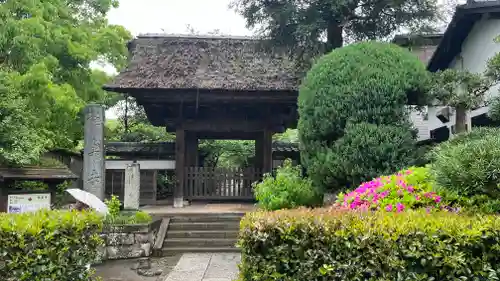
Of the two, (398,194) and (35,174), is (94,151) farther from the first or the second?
(398,194)

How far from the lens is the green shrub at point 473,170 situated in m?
3.95

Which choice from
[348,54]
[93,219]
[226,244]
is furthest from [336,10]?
[93,219]

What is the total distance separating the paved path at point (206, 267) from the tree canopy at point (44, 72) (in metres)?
3.94

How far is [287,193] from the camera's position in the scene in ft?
27.6

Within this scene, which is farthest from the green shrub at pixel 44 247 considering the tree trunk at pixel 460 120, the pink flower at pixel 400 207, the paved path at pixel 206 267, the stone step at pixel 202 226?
the tree trunk at pixel 460 120

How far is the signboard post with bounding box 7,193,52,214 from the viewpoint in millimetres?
7520

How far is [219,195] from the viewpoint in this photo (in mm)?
12805

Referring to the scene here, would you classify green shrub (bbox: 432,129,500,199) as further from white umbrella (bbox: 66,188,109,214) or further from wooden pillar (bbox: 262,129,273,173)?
wooden pillar (bbox: 262,129,273,173)

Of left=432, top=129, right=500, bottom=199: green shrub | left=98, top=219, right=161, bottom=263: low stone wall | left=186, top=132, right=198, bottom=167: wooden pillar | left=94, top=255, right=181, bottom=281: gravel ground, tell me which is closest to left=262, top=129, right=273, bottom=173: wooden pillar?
left=186, top=132, right=198, bottom=167: wooden pillar

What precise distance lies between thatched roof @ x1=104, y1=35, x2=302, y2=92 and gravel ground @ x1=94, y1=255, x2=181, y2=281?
15.2 feet

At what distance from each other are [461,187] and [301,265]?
6.33 feet

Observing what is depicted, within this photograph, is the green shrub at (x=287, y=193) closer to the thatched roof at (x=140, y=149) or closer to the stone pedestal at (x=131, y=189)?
the stone pedestal at (x=131, y=189)

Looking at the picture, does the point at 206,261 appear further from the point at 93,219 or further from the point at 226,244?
the point at 93,219

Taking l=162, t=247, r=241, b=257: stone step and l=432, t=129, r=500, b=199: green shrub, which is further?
l=162, t=247, r=241, b=257: stone step
